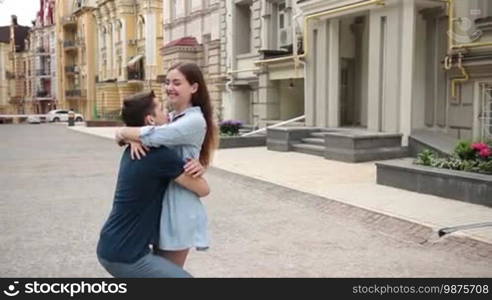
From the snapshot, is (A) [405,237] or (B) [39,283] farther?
(A) [405,237]

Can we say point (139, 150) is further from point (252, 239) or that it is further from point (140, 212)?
point (252, 239)

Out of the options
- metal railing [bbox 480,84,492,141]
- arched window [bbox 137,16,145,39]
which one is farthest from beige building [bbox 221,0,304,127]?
Answer: arched window [bbox 137,16,145,39]

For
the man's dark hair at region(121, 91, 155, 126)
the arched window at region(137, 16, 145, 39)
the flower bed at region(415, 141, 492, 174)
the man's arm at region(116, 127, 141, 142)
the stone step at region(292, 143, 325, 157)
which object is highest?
the arched window at region(137, 16, 145, 39)

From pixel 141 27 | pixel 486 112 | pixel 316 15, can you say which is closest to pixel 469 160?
pixel 486 112

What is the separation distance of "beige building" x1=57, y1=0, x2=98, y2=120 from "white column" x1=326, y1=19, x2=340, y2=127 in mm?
43210

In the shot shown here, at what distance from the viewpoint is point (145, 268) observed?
9.94 feet

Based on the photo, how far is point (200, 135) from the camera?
3.21 m

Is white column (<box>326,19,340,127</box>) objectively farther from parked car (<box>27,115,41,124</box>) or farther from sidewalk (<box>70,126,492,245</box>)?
parked car (<box>27,115,41,124</box>)

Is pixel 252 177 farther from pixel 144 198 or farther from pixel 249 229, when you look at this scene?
pixel 144 198

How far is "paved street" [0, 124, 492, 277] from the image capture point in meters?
5.59

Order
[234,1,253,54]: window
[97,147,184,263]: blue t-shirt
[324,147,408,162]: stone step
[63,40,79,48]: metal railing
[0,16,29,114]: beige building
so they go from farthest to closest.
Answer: [0,16,29,114]: beige building
[63,40,79,48]: metal railing
[234,1,253,54]: window
[324,147,408,162]: stone step
[97,147,184,263]: blue t-shirt

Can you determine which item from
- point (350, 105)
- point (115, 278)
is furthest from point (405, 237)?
point (350, 105)

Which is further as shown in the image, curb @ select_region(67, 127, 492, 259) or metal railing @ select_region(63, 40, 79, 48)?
metal railing @ select_region(63, 40, 79, 48)

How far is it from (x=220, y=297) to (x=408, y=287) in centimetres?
208
